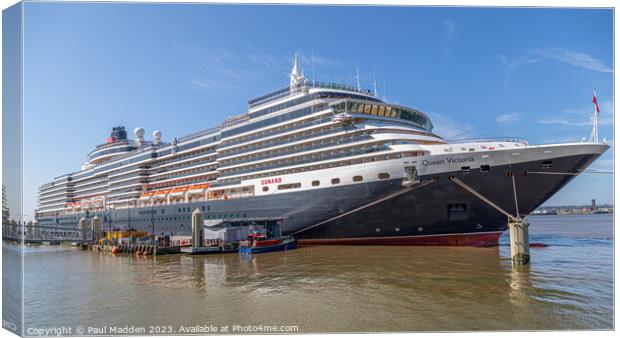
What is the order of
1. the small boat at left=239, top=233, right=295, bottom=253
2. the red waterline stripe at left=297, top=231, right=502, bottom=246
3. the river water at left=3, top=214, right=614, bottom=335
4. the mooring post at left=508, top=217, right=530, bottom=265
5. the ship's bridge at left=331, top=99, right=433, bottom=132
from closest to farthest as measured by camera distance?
the river water at left=3, top=214, right=614, bottom=335 < the mooring post at left=508, top=217, right=530, bottom=265 < the red waterline stripe at left=297, top=231, right=502, bottom=246 < the ship's bridge at left=331, top=99, right=433, bottom=132 < the small boat at left=239, top=233, right=295, bottom=253

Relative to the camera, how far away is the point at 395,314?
12.4 meters

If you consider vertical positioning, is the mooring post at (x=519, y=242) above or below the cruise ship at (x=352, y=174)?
below

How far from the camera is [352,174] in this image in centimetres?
2700

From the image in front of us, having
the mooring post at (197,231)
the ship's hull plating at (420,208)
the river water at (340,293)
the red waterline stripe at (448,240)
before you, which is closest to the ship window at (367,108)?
the ship's hull plating at (420,208)

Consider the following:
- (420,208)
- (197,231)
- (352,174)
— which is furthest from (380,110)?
(197,231)

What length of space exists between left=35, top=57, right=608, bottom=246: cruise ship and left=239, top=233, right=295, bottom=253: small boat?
702 millimetres

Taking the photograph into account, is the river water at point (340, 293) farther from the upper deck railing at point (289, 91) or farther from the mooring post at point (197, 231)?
the upper deck railing at point (289, 91)

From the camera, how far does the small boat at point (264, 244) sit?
30062mm

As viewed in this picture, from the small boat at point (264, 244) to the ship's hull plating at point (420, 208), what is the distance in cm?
84

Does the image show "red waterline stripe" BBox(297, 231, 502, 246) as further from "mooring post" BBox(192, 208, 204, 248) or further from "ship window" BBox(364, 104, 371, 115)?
"mooring post" BBox(192, 208, 204, 248)

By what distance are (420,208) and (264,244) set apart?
10.9 metres

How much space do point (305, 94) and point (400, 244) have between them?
40.0ft

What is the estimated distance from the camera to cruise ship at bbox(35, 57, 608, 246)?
2436 centimetres

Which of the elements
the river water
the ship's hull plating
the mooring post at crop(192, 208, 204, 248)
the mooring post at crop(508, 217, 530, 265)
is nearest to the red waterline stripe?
the ship's hull plating
